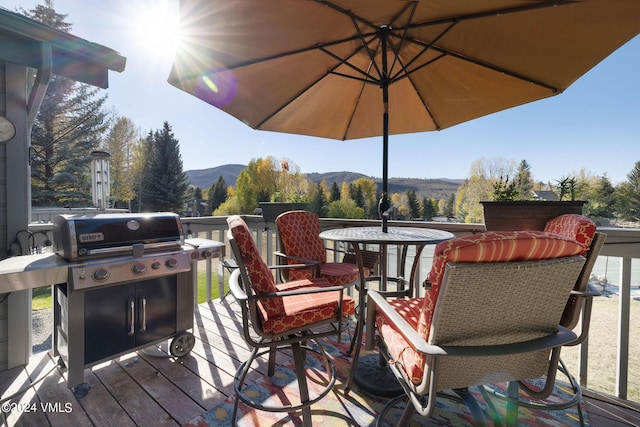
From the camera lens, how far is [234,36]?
194 centimetres

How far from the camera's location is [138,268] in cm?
196

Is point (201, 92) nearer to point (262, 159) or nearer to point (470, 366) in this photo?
point (470, 366)

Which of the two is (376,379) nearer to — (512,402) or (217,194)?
(512,402)

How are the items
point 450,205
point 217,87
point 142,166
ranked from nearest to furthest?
point 217,87 < point 142,166 < point 450,205

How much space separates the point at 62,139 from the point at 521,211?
23.8 meters

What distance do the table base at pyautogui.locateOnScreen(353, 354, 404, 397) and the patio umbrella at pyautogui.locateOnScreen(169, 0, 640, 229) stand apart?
1.00 m

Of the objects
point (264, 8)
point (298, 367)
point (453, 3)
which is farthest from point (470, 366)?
point (264, 8)

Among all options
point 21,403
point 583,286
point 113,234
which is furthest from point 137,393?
point 583,286

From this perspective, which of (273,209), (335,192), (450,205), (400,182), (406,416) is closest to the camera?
(406,416)

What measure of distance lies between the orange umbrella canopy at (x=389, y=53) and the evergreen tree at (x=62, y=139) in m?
18.3

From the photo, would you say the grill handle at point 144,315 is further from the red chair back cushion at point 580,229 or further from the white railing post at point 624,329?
the white railing post at point 624,329

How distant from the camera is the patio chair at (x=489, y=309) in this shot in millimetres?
901

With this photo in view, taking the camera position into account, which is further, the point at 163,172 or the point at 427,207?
the point at 427,207

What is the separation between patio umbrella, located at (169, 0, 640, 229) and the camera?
174 centimetres
